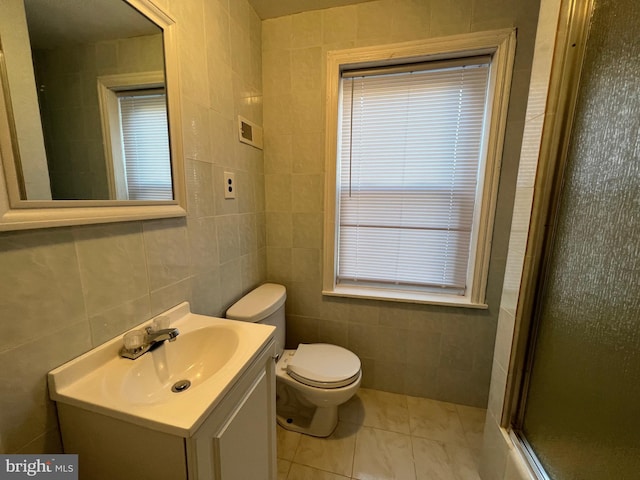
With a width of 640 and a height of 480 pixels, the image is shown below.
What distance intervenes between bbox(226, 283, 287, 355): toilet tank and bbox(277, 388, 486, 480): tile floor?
1.75ft

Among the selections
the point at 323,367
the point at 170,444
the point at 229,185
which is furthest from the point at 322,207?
the point at 170,444

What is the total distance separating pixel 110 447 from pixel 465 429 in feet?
5.56

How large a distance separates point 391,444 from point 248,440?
95cm

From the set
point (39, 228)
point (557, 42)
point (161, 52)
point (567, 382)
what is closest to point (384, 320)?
point (567, 382)

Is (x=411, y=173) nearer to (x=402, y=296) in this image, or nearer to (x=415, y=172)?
(x=415, y=172)

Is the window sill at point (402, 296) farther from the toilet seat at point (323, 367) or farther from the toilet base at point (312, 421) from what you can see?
the toilet base at point (312, 421)

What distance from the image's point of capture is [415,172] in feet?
5.18

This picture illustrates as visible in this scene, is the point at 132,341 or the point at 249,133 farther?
the point at 249,133

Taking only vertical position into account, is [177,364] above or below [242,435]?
above

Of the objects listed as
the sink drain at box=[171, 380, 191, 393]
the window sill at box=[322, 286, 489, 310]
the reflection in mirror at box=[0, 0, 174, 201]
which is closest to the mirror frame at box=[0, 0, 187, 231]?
the reflection in mirror at box=[0, 0, 174, 201]

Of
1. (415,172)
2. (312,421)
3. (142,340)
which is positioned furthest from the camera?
(415,172)

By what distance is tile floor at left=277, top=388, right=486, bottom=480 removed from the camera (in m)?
1.24

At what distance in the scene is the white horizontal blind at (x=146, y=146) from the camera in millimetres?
858

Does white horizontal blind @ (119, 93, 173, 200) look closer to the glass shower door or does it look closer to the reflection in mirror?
the reflection in mirror
